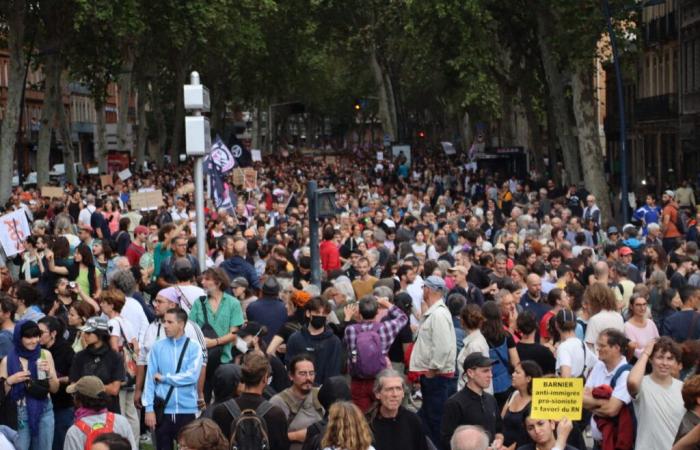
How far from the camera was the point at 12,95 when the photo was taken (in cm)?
4319

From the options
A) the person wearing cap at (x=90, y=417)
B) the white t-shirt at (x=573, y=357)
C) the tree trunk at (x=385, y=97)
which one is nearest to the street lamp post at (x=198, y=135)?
the white t-shirt at (x=573, y=357)

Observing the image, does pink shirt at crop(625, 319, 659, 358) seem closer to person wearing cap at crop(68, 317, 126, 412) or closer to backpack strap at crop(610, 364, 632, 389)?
backpack strap at crop(610, 364, 632, 389)

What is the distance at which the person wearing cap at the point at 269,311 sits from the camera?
13828mm

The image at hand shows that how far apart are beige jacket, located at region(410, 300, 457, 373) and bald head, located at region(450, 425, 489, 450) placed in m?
4.79

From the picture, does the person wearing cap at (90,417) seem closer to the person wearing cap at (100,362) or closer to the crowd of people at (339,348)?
the crowd of people at (339,348)

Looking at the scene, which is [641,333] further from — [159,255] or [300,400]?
[159,255]

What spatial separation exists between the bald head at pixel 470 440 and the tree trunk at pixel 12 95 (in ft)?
120

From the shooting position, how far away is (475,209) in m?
31.5

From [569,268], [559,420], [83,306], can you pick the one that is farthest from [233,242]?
[559,420]

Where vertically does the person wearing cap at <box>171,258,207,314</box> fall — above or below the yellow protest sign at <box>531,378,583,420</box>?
above

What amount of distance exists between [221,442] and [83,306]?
5639 millimetres

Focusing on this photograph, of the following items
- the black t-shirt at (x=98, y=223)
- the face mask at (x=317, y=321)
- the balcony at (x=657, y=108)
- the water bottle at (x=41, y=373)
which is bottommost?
the water bottle at (x=41, y=373)

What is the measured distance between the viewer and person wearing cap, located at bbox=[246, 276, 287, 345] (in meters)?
13.8

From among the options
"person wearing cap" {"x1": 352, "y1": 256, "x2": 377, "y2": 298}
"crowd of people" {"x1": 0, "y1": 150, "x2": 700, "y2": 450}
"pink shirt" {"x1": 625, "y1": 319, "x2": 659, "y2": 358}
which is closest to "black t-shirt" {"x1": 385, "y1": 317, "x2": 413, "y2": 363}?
"crowd of people" {"x1": 0, "y1": 150, "x2": 700, "y2": 450}
